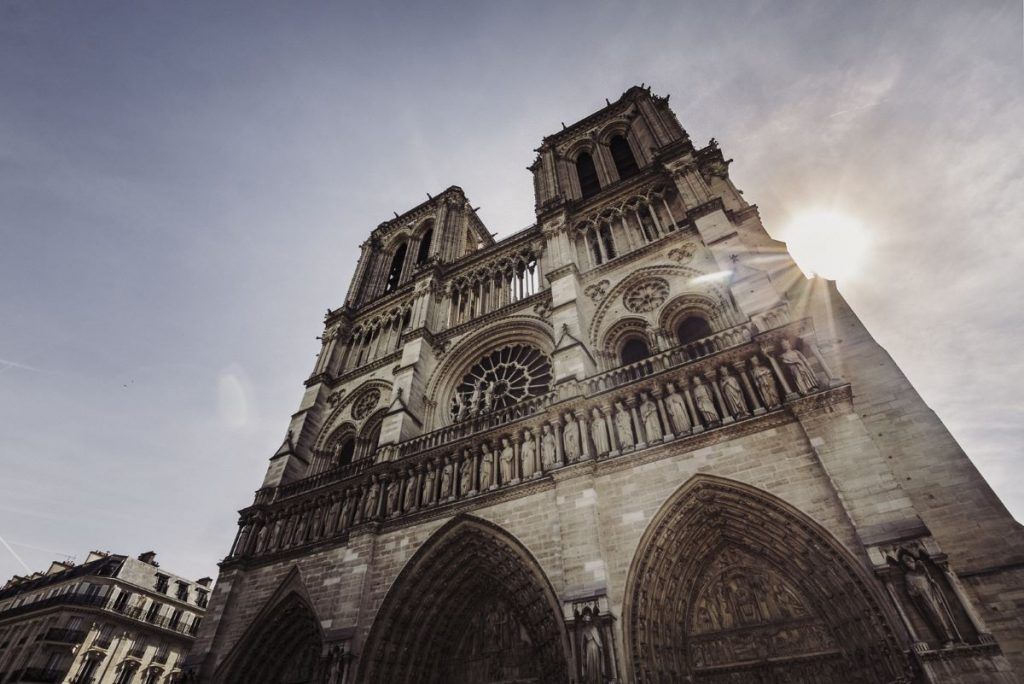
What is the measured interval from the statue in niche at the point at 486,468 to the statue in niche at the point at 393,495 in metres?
2.09

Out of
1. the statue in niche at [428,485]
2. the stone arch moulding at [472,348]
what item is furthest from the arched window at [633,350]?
the statue in niche at [428,485]

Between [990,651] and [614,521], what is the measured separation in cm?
427

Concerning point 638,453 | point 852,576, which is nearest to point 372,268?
point 638,453

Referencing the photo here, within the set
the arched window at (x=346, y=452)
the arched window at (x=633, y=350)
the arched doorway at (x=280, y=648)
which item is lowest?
the arched doorway at (x=280, y=648)

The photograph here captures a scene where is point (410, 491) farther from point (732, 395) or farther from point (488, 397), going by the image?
point (732, 395)

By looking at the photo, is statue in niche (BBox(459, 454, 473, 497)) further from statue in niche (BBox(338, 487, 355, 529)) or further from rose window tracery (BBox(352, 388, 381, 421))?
rose window tracery (BBox(352, 388, 381, 421))

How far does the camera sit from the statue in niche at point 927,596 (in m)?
5.21

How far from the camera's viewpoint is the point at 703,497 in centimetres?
757

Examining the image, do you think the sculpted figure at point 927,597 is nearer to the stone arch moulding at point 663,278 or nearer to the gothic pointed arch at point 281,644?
the stone arch moulding at point 663,278

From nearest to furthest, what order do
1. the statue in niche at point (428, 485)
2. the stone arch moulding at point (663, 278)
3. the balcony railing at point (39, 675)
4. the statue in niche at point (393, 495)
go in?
1. the statue in niche at point (428, 485)
2. the statue in niche at point (393, 495)
3. the stone arch moulding at point (663, 278)
4. the balcony railing at point (39, 675)

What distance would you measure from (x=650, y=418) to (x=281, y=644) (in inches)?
352

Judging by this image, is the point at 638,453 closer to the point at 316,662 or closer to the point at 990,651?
the point at 990,651

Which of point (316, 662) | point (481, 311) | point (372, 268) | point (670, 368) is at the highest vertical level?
point (372, 268)

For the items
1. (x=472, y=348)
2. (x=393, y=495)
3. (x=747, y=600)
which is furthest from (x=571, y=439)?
(x=472, y=348)
